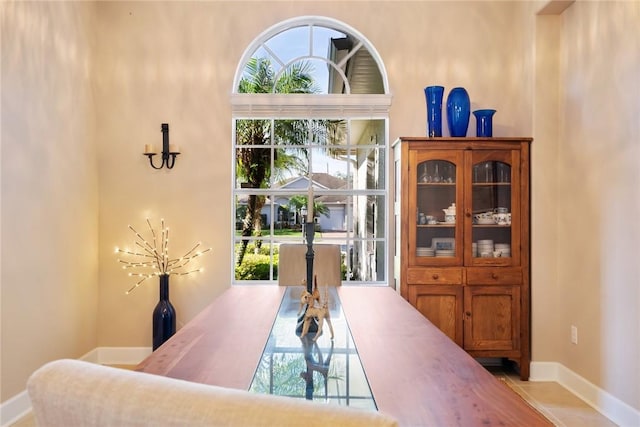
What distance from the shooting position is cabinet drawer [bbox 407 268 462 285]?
307cm

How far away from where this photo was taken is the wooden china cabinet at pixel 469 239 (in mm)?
3080

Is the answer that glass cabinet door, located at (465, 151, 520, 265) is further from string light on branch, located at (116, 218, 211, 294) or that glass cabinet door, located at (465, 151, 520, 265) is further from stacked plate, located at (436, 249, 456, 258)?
string light on branch, located at (116, 218, 211, 294)

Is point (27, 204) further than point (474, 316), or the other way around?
point (474, 316)

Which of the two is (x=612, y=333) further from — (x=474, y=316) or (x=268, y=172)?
(x=268, y=172)

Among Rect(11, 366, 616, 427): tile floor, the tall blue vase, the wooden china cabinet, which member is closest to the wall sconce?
the tall blue vase

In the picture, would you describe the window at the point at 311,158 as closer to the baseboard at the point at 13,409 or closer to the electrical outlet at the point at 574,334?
the electrical outlet at the point at 574,334

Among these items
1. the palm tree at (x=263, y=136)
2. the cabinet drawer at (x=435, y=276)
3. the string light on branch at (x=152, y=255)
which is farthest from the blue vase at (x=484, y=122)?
the string light on branch at (x=152, y=255)

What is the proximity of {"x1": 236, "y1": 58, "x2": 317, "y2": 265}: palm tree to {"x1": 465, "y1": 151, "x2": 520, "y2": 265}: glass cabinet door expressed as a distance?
136cm

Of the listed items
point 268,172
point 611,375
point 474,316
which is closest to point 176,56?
point 268,172

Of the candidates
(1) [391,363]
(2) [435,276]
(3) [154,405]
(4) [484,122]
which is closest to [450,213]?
(2) [435,276]

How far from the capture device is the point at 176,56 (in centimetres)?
345

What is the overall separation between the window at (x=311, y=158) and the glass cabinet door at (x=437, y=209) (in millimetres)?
461

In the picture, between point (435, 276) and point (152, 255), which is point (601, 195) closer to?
point (435, 276)

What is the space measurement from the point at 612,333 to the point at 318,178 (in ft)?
7.37
